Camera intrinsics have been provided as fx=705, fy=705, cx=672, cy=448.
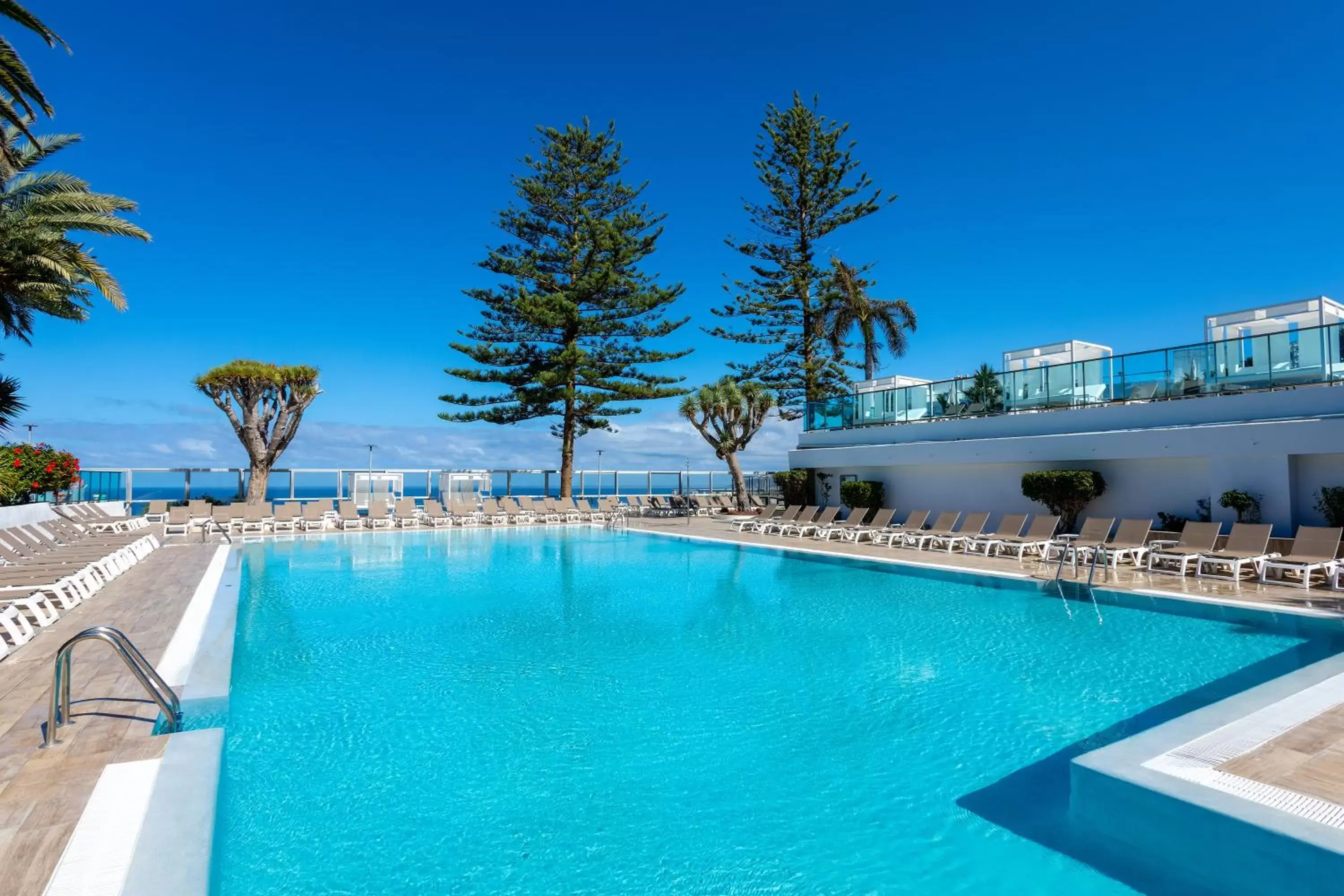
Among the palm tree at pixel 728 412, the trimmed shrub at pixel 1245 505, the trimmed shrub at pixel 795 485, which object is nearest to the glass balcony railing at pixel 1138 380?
the trimmed shrub at pixel 1245 505

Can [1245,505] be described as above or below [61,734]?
above

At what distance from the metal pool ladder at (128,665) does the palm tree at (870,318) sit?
824 inches

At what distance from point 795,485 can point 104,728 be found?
17400 mm

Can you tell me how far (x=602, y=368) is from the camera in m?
25.1

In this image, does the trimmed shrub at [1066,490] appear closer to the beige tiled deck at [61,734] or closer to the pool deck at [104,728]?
the pool deck at [104,728]

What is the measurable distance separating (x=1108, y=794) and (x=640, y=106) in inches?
871

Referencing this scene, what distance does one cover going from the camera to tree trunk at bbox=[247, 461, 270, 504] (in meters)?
21.4

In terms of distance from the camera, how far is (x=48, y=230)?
37.9 ft

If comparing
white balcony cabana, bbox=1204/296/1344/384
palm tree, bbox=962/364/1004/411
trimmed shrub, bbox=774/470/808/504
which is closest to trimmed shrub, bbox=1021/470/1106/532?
palm tree, bbox=962/364/1004/411

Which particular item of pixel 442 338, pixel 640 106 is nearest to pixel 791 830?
pixel 640 106

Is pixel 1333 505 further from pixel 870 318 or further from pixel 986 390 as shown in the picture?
pixel 870 318

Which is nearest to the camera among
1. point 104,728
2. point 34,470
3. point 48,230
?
point 104,728

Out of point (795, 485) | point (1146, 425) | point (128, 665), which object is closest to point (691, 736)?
point (128, 665)

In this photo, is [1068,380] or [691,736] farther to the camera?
[1068,380]
